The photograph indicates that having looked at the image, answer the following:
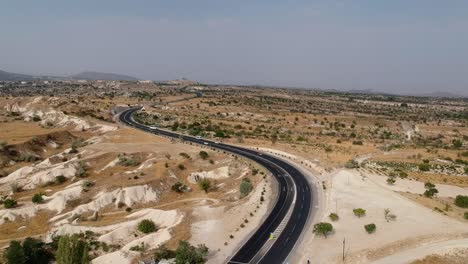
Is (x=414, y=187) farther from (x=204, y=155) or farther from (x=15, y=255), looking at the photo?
(x=15, y=255)

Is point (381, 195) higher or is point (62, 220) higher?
point (381, 195)

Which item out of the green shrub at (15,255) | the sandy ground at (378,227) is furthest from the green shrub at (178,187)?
the green shrub at (15,255)

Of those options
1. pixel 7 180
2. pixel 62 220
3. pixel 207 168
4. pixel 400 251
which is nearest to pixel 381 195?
pixel 400 251

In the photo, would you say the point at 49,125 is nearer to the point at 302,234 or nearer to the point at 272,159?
the point at 272,159

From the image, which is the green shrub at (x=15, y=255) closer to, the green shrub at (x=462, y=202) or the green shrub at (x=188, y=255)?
the green shrub at (x=188, y=255)

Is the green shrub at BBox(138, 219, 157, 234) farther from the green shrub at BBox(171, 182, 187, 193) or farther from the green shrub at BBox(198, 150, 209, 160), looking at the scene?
the green shrub at BBox(198, 150, 209, 160)
